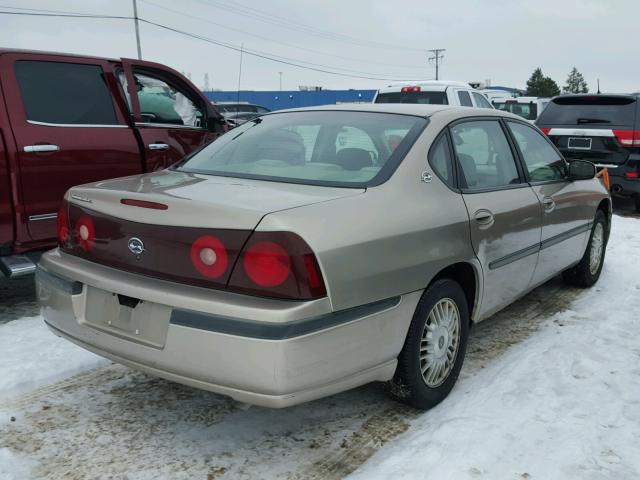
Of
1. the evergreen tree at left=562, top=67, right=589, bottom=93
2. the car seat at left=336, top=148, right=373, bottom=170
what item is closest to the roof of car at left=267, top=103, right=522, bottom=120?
the car seat at left=336, top=148, right=373, bottom=170

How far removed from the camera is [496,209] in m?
3.61

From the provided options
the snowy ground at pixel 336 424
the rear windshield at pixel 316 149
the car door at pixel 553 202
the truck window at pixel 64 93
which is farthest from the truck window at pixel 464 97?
the rear windshield at pixel 316 149

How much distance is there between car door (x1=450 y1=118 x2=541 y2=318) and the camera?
348 cm

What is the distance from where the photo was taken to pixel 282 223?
7.90 feet

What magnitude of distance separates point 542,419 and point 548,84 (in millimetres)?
76560

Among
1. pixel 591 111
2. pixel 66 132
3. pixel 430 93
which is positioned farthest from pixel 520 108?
pixel 66 132

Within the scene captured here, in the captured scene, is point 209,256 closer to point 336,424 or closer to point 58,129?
point 336,424

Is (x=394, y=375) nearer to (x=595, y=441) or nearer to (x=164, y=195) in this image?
(x=595, y=441)

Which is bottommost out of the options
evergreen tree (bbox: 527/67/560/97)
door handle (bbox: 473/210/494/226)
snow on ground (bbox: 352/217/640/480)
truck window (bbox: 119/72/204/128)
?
snow on ground (bbox: 352/217/640/480)

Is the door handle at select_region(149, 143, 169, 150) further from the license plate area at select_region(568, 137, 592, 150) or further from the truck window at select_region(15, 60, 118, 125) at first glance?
the license plate area at select_region(568, 137, 592, 150)

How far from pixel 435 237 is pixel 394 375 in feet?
2.28

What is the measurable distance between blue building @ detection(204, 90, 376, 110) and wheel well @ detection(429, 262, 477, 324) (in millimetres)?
43520

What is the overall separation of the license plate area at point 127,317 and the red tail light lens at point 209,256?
0.22 metres

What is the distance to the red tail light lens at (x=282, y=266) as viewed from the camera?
2.38 meters
